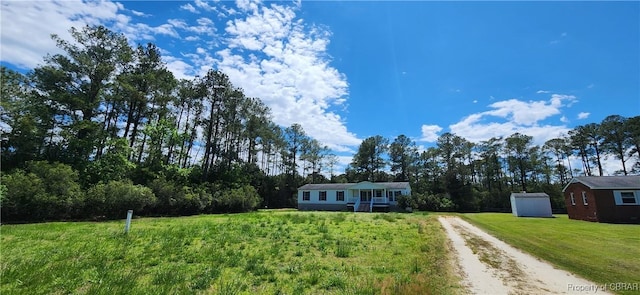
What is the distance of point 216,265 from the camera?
6238mm

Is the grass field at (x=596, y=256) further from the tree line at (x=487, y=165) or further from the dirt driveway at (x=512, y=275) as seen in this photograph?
the tree line at (x=487, y=165)

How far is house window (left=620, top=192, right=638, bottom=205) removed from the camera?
20.0m

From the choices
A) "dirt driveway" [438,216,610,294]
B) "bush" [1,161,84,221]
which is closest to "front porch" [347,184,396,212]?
"dirt driveway" [438,216,610,294]

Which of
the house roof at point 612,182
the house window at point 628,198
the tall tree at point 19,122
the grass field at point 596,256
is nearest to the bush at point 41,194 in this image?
the tall tree at point 19,122

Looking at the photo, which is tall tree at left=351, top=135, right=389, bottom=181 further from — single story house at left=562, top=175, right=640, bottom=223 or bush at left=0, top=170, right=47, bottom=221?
bush at left=0, top=170, right=47, bottom=221

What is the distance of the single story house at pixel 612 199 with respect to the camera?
19.8m

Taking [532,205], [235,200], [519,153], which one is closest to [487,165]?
[519,153]

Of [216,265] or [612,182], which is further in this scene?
[612,182]

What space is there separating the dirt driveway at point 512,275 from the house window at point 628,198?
63.8ft

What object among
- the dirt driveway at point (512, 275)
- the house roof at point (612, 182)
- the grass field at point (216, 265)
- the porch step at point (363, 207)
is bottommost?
the dirt driveway at point (512, 275)

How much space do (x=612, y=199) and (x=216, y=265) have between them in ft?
90.5

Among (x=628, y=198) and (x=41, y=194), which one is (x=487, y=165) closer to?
(x=628, y=198)

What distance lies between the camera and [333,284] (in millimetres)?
5270

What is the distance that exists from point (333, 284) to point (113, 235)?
28.5 feet
